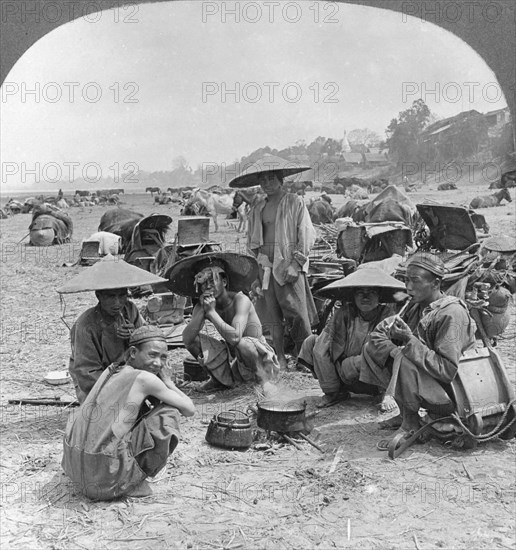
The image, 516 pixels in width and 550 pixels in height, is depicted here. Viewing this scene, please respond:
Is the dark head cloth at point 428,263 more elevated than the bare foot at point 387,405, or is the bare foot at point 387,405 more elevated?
the dark head cloth at point 428,263

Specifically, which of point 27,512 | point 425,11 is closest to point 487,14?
point 425,11

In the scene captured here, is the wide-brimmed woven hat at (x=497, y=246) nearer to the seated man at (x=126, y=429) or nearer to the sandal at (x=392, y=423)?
the sandal at (x=392, y=423)

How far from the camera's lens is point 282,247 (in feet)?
19.8

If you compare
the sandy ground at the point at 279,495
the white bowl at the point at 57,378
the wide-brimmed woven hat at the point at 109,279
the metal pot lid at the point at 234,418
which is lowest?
the sandy ground at the point at 279,495

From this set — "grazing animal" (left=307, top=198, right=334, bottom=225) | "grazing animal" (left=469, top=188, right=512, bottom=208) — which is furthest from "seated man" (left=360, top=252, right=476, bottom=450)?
"grazing animal" (left=469, top=188, right=512, bottom=208)

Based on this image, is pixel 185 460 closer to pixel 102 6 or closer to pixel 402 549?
pixel 402 549

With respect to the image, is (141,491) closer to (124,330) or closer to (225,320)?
(124,330)

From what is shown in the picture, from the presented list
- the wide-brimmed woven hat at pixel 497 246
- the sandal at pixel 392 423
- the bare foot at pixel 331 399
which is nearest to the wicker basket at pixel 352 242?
the wide-brimmed woven hat at pixel 497 246

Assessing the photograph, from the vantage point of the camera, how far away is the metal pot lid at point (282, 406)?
180 inches

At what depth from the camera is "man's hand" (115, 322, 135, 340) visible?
4375mm

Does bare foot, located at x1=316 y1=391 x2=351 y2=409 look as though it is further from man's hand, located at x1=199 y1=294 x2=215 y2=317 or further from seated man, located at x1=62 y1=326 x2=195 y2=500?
seated man, located at x1=62 y1=326 x2=195 y2=500

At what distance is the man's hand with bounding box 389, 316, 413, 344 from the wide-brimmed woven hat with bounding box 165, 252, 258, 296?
1.58 metres

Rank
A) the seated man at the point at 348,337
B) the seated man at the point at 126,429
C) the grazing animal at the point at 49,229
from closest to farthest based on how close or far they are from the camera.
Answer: the seated man at the point at 126,429 < the seated man at the point at 348,337 < the grazing animal at the point at 49,229

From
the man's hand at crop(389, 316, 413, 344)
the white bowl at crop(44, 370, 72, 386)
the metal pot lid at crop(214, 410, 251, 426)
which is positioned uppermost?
the man's hand at crop(389, 316, 413, 344)
